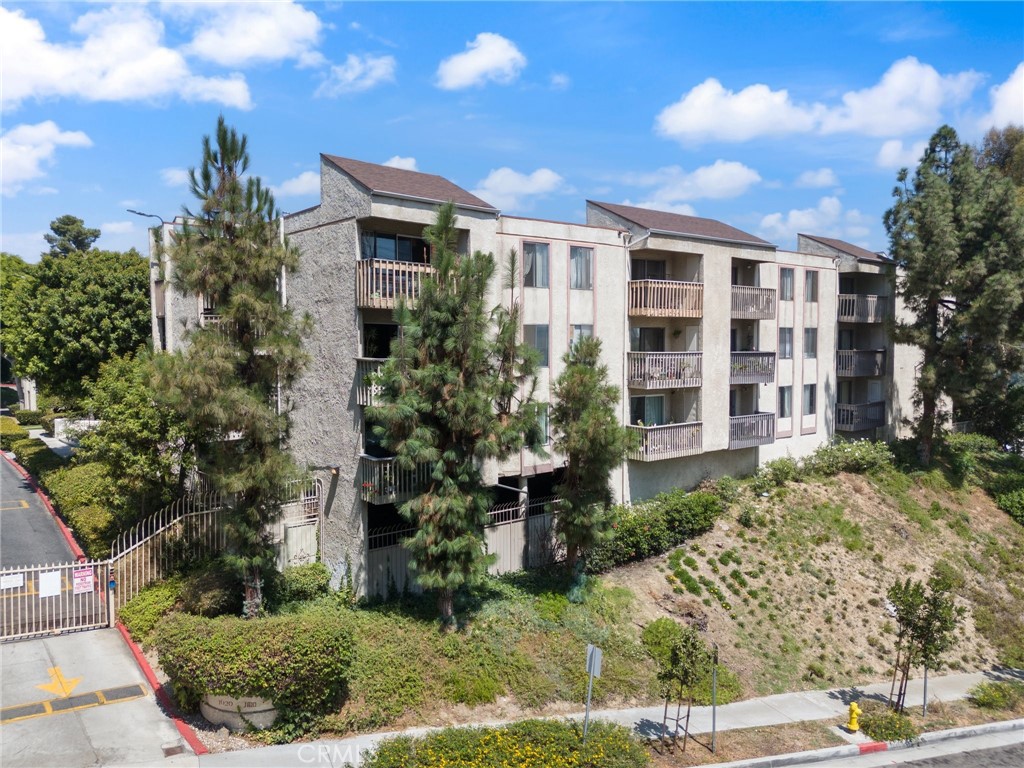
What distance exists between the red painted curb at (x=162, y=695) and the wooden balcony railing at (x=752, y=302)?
21.6 meters

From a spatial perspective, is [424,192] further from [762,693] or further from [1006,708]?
[1006,708]

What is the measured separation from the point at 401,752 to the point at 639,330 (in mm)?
16703

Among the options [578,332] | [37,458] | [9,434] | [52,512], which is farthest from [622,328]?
[9,434]

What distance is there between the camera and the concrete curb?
15.1 meters

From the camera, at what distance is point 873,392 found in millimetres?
35531

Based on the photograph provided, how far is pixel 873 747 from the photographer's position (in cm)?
1644

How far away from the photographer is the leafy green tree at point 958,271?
97.3ft

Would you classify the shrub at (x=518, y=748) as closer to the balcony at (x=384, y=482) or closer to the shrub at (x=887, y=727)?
the balcony at (x=384, y=482)

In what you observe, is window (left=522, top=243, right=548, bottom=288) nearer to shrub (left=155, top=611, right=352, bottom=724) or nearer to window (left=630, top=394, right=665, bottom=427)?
window (left=630, top=394, right=665, bottom=427)

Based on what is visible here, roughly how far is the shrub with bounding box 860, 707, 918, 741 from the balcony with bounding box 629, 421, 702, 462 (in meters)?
9.76

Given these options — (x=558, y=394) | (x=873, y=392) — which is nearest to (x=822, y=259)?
(x=873, y=392)

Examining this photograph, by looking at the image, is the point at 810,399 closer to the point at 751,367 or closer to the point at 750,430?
the point at 751,367

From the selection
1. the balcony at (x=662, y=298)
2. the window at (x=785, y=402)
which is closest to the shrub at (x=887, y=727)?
the balcony at (x=662, y=298)

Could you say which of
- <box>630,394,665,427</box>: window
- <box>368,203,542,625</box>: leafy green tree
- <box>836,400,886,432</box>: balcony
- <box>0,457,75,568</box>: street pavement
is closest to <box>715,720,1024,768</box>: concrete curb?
<box>368,203,542,625</box>: leafy green tree
